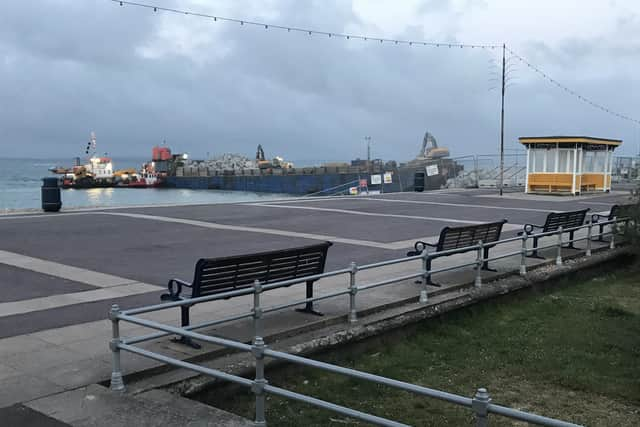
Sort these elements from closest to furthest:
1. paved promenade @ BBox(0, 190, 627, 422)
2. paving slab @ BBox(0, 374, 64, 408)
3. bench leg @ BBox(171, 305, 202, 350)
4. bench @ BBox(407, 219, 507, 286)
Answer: paving slab @ BBox(0, 374, 64, 408) → paved promenade @ BBox(0, 190, 627, 422) → bench leg @ BBox(171, 305, 202, 350) → bench @ BBox(407, 219, 507, 286)

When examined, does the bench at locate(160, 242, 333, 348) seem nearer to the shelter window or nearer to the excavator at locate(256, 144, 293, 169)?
the shelter window

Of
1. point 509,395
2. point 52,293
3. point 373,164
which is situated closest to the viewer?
point 509,395

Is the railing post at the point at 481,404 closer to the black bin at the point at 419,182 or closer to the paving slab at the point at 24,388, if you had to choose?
the paving slab at the point at 24,388

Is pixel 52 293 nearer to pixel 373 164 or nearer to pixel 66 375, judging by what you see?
pixel 66 375

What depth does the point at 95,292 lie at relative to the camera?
8.42 metres

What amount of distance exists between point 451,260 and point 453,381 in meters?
5.07

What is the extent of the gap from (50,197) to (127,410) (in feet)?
52.3

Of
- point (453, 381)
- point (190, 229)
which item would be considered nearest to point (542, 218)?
point (190, 229)

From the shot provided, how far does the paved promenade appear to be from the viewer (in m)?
5.75

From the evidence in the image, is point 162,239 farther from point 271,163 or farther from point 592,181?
point 271,163

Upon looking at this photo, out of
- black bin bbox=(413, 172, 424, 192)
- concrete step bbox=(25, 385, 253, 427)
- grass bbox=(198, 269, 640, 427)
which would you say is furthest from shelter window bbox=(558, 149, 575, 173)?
concrete step bbox=(25, 385, 253, 427)

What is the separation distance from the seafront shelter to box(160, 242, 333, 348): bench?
26989mm

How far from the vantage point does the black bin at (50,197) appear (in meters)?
19.0

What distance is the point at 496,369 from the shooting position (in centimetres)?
679
